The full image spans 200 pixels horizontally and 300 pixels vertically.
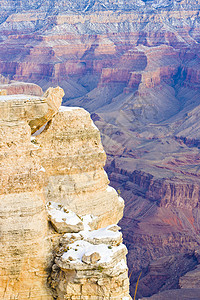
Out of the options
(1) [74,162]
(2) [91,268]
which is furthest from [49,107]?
(2) [91,268]

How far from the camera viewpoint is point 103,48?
174125 millimetres

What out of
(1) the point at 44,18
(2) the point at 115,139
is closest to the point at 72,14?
(1) the point at 44,18

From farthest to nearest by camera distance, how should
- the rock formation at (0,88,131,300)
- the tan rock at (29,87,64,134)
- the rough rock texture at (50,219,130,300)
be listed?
the tan rock at (29,87,64,134)
the rock formation at (0,88,131,300)
the rough rock texture at (50,219,130,300)

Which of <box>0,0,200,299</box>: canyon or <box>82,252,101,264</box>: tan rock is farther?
<box>0,0,200,299</box>: canyon

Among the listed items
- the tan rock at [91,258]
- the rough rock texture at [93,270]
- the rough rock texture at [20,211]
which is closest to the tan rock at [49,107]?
the rough rock texture at [20,211]

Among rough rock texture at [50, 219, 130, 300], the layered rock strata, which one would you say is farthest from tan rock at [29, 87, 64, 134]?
rough rock texture at [50, 219, 130, 300]

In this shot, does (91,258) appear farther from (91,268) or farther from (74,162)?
(74,162)

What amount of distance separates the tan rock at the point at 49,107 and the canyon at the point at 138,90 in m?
27.0

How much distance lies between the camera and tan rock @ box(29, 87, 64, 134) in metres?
19.7

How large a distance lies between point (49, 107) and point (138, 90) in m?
122

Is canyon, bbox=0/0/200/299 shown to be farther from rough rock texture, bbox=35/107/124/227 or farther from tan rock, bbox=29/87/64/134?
tan rock, bbox=29/87/64/134

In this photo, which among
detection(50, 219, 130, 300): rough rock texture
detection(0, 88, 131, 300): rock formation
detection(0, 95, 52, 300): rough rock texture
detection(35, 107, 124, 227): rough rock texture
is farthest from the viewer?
detection(35, 107, 124, 227): rough rock texture

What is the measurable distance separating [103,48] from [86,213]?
6128 inches

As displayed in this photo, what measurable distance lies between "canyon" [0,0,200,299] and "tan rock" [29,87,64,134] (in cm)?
2697
